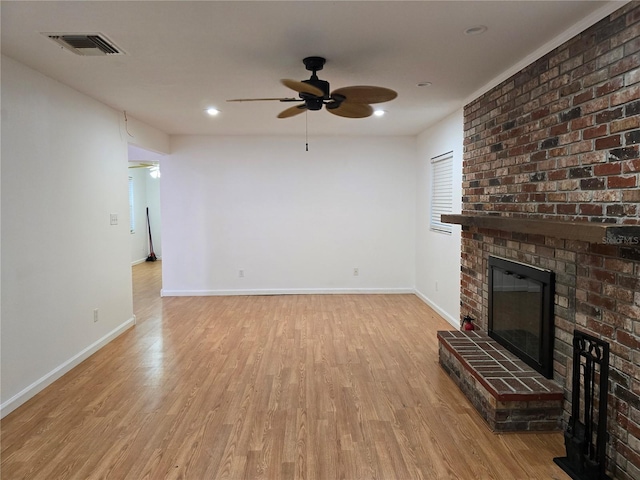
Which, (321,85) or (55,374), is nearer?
(321,85)

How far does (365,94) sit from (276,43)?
661 mm

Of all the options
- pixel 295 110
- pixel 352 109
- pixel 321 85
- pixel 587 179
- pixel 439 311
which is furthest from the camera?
pixel 439 311

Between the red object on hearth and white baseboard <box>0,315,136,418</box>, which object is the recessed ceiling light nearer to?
the red object on hearth

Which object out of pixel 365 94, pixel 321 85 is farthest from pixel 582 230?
pixel 321 85

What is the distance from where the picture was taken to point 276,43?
2562mm

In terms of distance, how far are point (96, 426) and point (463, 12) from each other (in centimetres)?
332

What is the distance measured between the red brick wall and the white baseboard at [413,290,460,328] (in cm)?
159

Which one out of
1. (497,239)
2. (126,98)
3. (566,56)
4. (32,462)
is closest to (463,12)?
(566,56)

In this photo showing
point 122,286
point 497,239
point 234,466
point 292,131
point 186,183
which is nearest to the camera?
point 234,466

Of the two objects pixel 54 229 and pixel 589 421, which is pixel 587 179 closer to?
pixel 589 421

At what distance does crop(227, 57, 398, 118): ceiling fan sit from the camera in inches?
101

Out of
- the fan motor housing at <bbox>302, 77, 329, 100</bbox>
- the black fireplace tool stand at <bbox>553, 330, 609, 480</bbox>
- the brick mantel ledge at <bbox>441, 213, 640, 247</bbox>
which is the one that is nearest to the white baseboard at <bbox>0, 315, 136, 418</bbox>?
the fan motor housing at <bbox>302, 77, 329, 100</bbox>

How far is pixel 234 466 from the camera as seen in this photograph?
2.14 m

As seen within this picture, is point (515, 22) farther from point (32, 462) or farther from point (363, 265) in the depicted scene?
point (363, 265)
